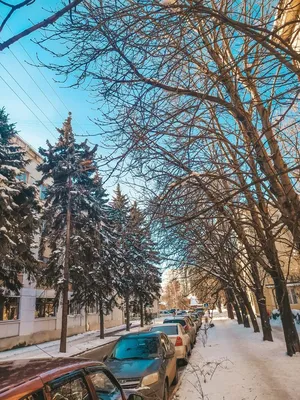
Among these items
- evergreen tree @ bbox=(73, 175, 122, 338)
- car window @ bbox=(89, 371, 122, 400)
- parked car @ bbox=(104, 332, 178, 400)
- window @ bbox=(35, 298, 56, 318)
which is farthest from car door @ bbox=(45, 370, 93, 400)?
→ window @ bbox=(35, 298, 56, 318)

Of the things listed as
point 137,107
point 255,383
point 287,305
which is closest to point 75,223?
point 287,305

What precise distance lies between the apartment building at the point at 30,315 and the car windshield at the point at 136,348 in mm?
11588

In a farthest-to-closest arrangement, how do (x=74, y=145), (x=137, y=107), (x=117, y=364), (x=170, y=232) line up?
(x=74, y=145) → (x=170, y=232) → (x=117, y=364) → (x=137, y=107)

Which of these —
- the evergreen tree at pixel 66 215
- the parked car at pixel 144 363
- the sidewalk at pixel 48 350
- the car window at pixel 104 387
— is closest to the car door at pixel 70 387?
the car window at pixel 104 387

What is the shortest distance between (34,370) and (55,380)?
185 mm

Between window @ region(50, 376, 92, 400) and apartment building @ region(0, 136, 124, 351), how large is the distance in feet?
53.1

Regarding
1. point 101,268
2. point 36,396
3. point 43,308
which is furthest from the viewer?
point 43,308

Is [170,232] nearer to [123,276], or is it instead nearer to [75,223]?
[75,223]

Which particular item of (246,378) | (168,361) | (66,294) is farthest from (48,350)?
(246,378)

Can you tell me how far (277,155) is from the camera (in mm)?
7141

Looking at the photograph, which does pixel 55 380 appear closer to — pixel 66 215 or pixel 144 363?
pixel 144 363

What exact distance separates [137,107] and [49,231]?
17.8m

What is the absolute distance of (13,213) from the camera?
1496cm

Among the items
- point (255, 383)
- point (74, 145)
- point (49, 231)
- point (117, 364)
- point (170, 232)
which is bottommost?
point (255, 383)
